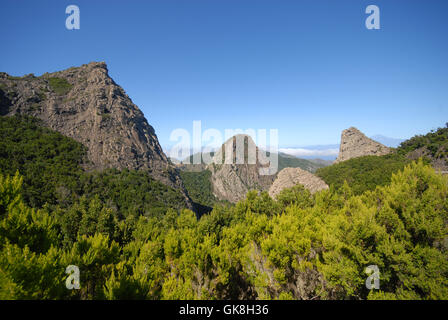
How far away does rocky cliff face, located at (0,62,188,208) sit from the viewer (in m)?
85.4

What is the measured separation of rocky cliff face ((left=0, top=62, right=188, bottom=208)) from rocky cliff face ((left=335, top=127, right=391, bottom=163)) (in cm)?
10371

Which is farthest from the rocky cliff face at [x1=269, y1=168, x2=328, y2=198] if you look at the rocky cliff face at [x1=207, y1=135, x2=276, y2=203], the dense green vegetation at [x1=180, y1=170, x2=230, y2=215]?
the rocky cliff face at [x1=207, y1=135, x2=276, y2=203]

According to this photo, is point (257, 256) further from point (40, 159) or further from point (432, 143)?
point (432, 143)

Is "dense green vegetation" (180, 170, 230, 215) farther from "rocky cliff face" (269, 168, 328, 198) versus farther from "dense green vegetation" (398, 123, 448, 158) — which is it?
"dense green vegetation" (398, 123, 448, 158)

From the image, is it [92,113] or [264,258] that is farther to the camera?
[92,113]

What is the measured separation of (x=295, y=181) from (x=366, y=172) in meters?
37.9

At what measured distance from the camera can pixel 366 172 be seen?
71250 millimetres

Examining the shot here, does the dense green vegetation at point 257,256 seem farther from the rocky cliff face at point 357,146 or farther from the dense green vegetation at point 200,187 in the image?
the dense green vegetation at point 200,187

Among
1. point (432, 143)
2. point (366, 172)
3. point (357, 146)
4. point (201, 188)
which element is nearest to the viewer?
point (366, 172)

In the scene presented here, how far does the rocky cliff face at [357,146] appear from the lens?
10128cm

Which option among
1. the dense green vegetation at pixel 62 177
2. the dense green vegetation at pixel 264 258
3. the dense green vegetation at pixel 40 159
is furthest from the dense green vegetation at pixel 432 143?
the dense green vegetation at pixel 40 159

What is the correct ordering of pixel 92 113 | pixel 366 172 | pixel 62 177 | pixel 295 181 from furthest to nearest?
pixel 92 113
pixel 366 172
pixel 62 177
pixel 295 181

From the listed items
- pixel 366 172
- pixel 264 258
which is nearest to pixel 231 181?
pixel 366 172
